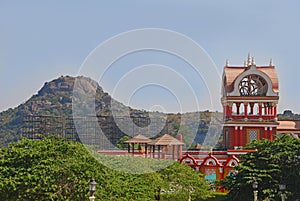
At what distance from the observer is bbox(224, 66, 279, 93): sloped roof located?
38.5 meters

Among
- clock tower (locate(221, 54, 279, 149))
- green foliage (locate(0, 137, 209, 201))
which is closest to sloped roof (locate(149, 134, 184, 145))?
clock tower (locate(221, 54, 279, 149))

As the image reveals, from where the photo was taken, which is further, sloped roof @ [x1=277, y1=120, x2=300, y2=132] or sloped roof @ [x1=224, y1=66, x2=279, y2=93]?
sloped roof @ [x1=277, y1=120, x2=300, y2=132]

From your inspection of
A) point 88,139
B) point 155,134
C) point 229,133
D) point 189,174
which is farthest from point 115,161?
point 88,139

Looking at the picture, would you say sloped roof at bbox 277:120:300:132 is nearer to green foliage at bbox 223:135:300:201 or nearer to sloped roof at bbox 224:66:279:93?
sloped roof at bbox 224:66:279:93

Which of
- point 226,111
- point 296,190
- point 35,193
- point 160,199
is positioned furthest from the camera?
point 226,111

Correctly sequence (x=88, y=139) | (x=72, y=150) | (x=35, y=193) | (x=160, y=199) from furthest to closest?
1. (x=88, y=139)
2. (x=160, y=199)
3. (x=72, y=150)
4. (x=35, y=193)

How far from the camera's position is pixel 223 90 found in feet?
131

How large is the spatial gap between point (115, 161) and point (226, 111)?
14.2 metres

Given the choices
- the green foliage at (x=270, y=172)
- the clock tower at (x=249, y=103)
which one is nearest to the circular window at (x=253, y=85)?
the clock tower at (x=249, y=103)

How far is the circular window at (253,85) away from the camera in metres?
38.8

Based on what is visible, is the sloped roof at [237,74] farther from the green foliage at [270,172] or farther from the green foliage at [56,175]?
the green foliage at [56,175]

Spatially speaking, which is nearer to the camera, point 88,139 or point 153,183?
point 153,183

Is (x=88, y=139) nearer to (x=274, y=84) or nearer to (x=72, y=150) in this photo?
(x=274, y=84)

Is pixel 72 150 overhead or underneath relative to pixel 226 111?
underneath
